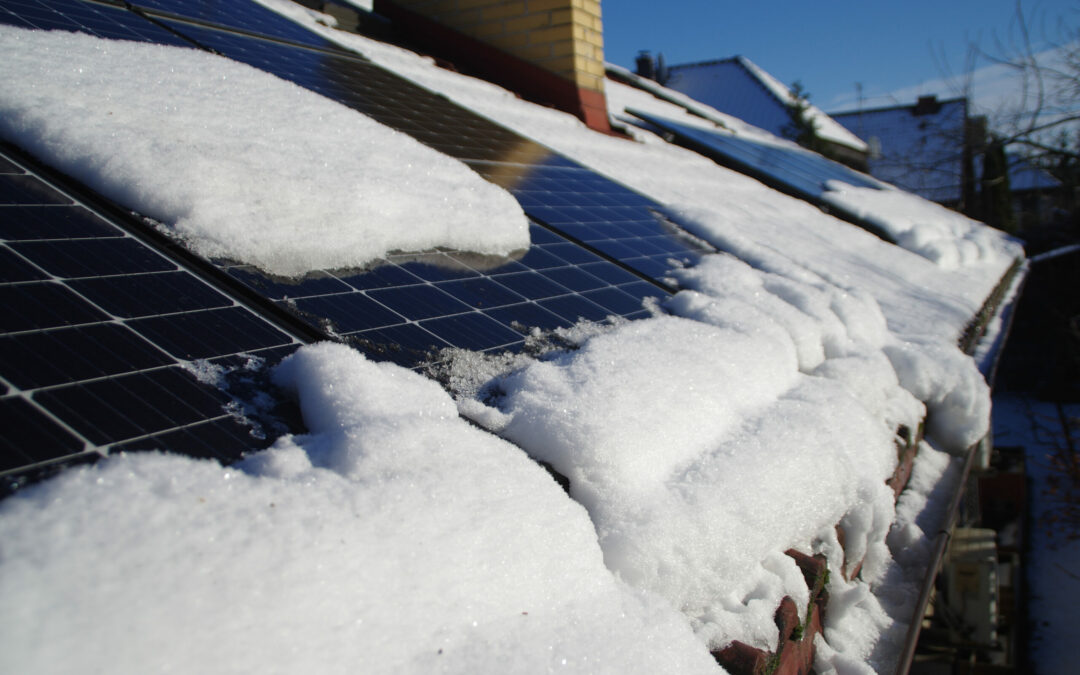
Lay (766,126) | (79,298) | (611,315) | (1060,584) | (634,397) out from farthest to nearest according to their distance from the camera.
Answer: (766,126) → (1060,584) → (611,315) → (634,397) → (79,298)

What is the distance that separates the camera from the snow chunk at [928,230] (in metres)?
6.11

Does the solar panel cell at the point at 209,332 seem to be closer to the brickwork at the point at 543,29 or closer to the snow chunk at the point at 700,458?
the snow chunk at the point at 700,458

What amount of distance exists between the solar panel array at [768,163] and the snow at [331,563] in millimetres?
5952

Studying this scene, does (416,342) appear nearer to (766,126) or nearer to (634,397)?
(634,397)

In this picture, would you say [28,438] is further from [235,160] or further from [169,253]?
[235,160]

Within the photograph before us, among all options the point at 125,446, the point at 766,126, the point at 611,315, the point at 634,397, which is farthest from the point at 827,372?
the point at 766,126

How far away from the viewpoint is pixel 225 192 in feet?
6.42

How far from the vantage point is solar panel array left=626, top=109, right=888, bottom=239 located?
7.21 meters

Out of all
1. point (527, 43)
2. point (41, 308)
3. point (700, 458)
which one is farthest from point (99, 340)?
point (527, 43)

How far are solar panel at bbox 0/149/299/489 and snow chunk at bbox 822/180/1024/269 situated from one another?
5.63 m

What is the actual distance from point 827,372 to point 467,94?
410 cm

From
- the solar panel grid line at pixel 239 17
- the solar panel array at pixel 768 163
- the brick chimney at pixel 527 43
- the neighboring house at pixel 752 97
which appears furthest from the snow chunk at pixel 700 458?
the neighboring house at pixel 752 97

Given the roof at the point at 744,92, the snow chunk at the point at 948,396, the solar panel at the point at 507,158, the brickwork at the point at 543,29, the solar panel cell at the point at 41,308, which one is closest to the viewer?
Result: the solar panel cell at the point at 41,308

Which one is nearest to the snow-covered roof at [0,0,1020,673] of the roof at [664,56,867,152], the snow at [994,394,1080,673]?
the snow at [994,394,1080,673]
